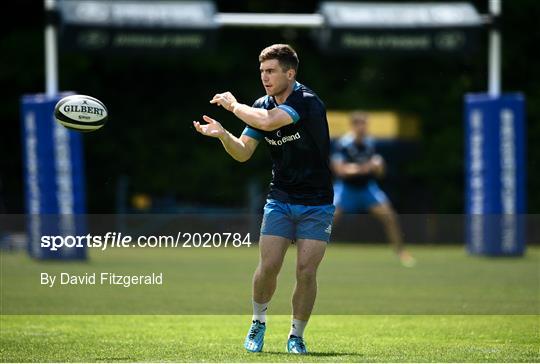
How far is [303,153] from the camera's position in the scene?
7.41 meters

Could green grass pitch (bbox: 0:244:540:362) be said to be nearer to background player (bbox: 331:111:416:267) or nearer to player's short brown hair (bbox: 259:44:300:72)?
background player (bbox: 331:111:416:267)

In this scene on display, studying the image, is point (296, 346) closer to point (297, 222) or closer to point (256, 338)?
point (256, 338)

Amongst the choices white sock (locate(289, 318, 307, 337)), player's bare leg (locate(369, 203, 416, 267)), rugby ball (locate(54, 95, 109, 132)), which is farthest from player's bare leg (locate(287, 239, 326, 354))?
player's bare leg (locate(369, 203, 416, 267))

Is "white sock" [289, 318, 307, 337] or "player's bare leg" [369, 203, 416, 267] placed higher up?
"white sock" [289, 318, 307, 337]

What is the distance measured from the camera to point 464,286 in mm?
12477

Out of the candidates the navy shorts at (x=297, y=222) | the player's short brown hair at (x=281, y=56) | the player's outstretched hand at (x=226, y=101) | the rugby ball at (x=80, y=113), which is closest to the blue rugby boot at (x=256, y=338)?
the navy shorts at (x=297, y=222)

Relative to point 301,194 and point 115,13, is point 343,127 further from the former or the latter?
point 301,194

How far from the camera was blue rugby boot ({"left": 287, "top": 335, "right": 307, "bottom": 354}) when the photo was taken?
7.27 meters

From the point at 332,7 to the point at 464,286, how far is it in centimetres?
667

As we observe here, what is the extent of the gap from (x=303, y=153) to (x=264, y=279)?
85cm

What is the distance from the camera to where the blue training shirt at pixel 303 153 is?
7.37 metres

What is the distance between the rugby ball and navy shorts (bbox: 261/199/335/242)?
162cm

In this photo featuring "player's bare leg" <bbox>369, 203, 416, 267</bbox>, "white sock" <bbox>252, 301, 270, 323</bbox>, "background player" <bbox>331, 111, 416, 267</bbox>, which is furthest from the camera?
"background player" <bbox>331, 111, 416, 267</bbox>

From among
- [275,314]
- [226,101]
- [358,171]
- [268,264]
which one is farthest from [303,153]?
[358,171]
